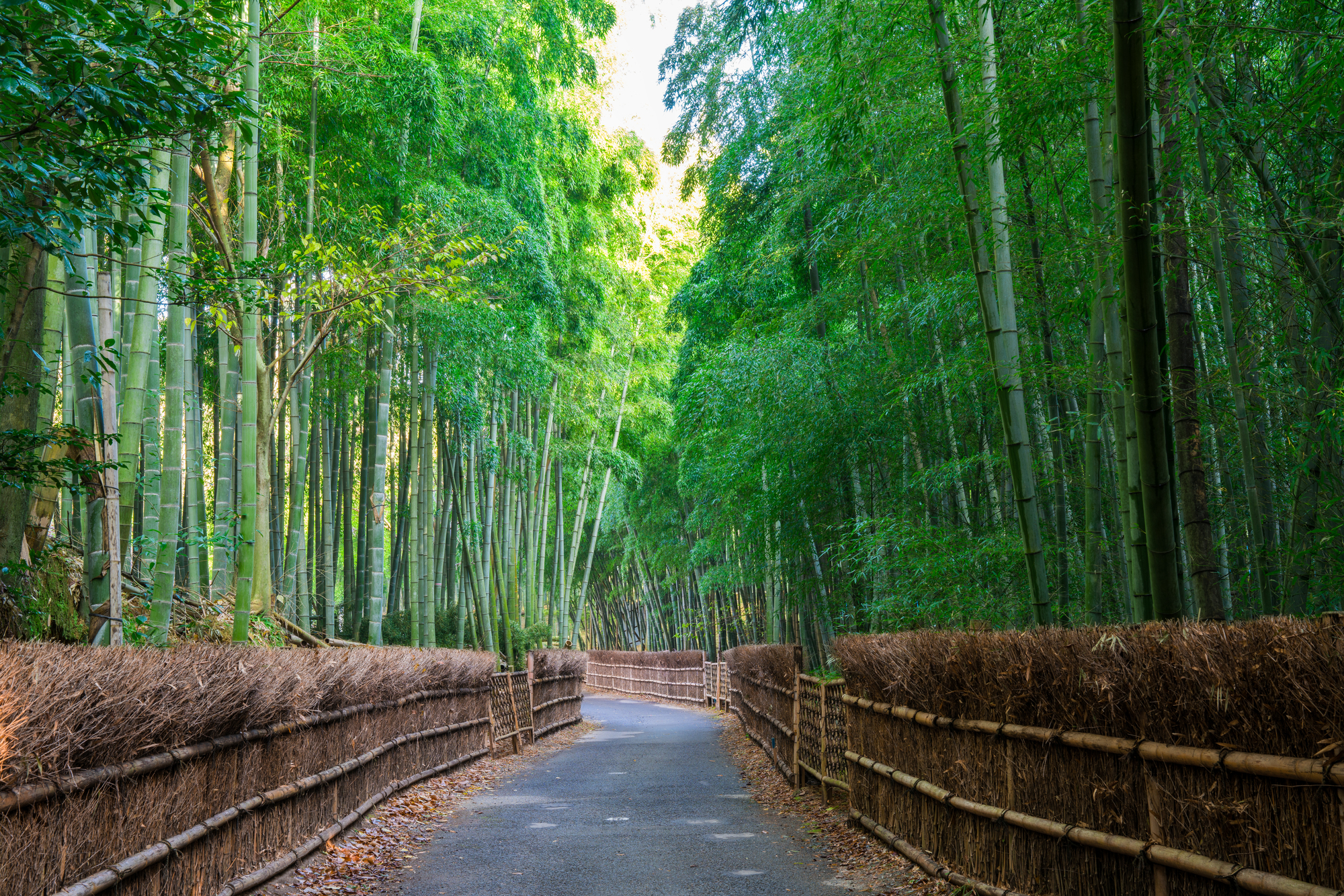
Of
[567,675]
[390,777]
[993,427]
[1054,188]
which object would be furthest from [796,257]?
[567,675]

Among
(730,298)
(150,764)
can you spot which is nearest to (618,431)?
(730,298)

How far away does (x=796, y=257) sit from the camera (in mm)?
9000

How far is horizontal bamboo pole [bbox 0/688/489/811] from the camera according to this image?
2.30 m

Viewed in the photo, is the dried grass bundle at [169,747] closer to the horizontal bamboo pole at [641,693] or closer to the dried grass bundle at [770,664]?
the dried grass bundle at [770,664]

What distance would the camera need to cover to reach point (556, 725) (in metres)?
11.6

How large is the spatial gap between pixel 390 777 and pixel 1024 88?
17.6 feet

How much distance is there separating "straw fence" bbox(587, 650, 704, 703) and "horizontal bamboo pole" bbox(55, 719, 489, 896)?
11.5 m

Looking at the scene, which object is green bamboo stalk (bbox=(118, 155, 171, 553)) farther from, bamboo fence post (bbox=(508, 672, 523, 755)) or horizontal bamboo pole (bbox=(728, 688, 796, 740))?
bamboo fence post (bbox=(508, 672, 523, 755))

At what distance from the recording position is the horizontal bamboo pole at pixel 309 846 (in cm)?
349

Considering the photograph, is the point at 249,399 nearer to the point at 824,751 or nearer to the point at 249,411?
the point at 249,411

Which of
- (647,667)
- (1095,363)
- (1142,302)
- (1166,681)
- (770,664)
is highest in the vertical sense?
(1095,363)

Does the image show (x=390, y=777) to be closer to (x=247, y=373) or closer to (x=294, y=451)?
(x=247, y=373)

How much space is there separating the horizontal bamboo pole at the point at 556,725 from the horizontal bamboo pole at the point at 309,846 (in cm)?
389

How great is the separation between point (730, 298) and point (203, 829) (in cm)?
770
